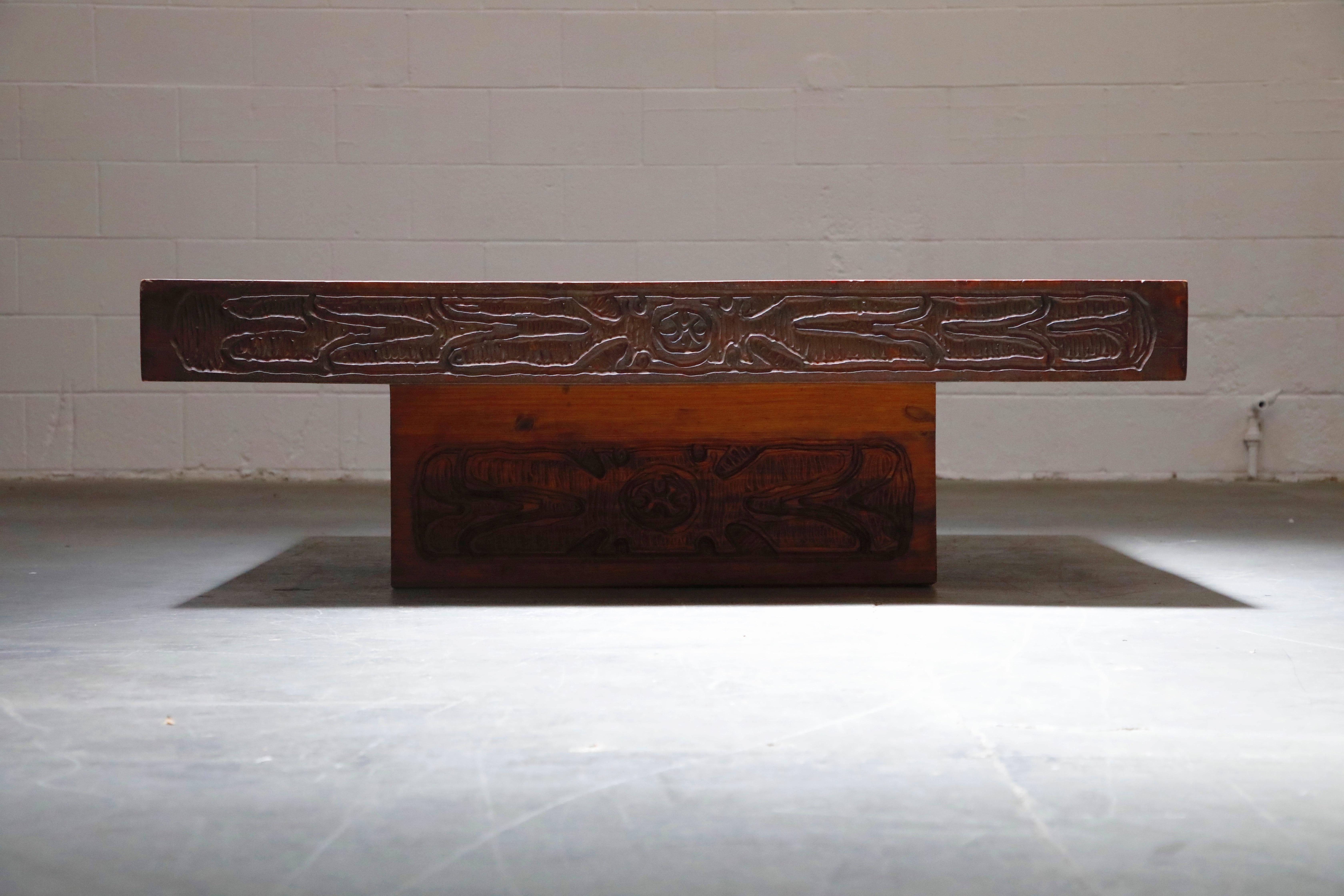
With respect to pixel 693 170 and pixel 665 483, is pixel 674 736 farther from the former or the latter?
pixel 693 170

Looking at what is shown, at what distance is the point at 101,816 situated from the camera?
4.00ft

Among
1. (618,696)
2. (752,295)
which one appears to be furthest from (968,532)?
(618,696)

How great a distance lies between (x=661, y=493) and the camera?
8.28ft

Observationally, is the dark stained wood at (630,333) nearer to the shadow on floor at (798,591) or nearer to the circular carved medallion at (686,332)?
the circular carved medallion at (686,332)

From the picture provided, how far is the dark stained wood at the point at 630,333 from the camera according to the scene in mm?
2326

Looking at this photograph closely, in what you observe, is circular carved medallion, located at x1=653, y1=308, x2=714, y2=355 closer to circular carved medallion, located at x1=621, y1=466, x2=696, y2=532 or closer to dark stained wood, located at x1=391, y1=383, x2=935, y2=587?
dark stained wood, located at x1=391, y1=383, x2=935, y2=587

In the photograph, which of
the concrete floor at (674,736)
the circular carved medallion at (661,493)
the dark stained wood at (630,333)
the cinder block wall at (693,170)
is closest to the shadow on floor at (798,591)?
the concrete floor at (674,736)

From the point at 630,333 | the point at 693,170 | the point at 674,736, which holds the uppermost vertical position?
the point at 693,170

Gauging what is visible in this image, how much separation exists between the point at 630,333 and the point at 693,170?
2.65m

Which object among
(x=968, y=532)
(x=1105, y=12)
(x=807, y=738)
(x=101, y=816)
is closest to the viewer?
(x=101, y=816)

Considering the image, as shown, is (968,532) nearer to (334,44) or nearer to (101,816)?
(101,816)

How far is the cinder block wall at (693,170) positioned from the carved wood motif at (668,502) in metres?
2.34

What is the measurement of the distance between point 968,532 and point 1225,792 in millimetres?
2145

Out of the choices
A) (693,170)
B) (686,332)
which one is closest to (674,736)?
(686,332)
